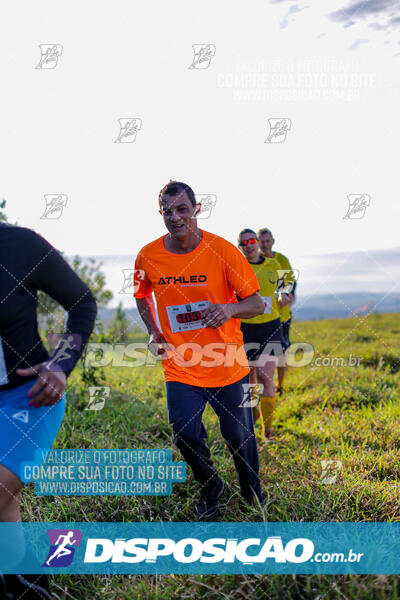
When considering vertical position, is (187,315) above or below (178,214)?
below

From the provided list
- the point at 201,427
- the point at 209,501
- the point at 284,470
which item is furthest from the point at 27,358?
the point at 284,470

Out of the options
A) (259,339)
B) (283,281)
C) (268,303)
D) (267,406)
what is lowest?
(267,406)

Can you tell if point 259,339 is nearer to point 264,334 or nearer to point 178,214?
point 264,334

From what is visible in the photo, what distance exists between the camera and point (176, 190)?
3.64m

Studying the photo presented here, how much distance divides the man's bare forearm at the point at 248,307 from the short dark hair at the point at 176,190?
0.88 m

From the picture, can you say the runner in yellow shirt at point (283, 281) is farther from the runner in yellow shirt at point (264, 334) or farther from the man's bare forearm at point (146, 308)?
the man's bare forearm at point (146, 308)

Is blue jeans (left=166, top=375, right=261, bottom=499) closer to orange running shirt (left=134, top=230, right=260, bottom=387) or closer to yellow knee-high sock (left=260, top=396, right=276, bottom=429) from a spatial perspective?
orange running shirt (left=134, top=230, right=260, bottom=387)

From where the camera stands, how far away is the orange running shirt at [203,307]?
358 cm

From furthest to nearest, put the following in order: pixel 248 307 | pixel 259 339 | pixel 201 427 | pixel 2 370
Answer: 1. pixel 259 339
2. pixel 201 427
3. pixel 248 307
4. pixel 2 370

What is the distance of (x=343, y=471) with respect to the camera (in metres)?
3.98

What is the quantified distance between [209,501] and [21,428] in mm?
1850

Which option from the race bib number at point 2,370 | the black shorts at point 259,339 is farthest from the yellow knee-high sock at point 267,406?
the race bib number at point 2,370

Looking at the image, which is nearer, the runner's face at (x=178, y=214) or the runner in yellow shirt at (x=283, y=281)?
the runner's face at (x=178, y=214)

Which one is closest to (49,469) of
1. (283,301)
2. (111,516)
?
(111,516)
